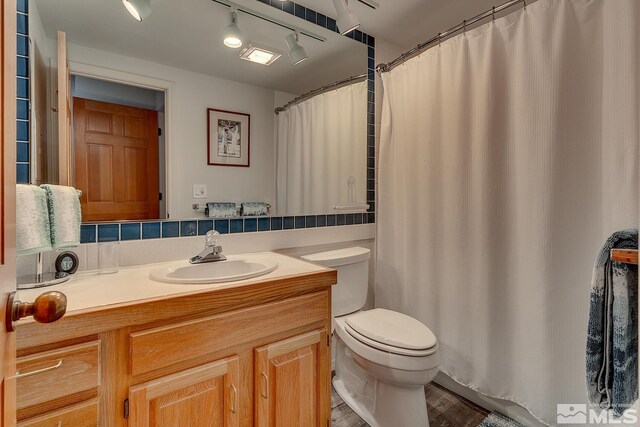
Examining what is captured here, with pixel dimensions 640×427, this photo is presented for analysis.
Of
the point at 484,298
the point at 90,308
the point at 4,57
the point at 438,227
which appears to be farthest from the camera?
the point at 438,227

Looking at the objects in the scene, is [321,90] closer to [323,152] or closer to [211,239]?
[323,152]

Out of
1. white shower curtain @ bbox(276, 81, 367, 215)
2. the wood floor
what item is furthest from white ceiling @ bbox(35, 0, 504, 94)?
the wood floor

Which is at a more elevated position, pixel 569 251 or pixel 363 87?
pixel 363 87

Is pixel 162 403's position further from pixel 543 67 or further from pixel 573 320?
pixel 543 67

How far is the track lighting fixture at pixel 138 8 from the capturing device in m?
1.25

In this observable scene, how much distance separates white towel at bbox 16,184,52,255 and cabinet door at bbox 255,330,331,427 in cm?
73

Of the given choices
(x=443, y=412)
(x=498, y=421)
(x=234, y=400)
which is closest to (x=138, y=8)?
(x=234, y=400)

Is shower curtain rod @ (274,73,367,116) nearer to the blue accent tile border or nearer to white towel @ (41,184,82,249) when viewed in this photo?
the blue accent tile border

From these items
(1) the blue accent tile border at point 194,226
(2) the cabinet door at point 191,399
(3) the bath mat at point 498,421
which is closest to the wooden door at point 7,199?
(2) the cabinet door at point 191,399

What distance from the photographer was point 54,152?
1.14 m

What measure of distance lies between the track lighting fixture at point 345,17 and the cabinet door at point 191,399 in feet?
5.11

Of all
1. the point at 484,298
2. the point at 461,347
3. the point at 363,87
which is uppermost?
the point at 363,87

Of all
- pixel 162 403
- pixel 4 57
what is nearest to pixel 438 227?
pixel 162 403

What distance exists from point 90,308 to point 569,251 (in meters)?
1.65
